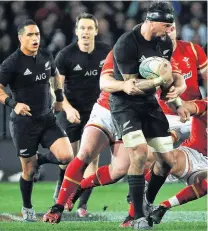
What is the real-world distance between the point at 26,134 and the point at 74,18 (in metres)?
5.77

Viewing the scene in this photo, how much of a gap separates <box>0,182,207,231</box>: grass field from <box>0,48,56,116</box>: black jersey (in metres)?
1.16

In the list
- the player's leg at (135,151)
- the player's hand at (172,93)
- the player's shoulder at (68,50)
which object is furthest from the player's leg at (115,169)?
the player's shoulder at (68,50)

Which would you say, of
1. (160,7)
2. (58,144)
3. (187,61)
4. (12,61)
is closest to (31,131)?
(58,144)

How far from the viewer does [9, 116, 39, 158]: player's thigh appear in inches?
383

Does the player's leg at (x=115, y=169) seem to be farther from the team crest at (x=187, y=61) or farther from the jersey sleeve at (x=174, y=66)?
the team crest at (x=187, y=61)

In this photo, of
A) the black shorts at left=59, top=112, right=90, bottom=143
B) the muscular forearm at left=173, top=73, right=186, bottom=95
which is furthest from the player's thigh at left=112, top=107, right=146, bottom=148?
the black shorts at left=59, top=112, right=90, bottom=143

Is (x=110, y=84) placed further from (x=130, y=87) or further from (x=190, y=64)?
(x=190, y=64)

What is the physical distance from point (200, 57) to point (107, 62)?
1448 mm

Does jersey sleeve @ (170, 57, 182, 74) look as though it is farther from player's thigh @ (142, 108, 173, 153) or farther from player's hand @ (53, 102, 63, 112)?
player's hand @ (53, 102, 63, 112)

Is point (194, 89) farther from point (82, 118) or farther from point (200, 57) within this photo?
point (82, 118)

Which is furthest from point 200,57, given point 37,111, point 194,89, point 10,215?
point 10,215

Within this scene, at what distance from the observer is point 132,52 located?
315 inches

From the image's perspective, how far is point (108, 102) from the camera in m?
8.93

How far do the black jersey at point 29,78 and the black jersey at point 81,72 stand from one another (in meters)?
0.81
